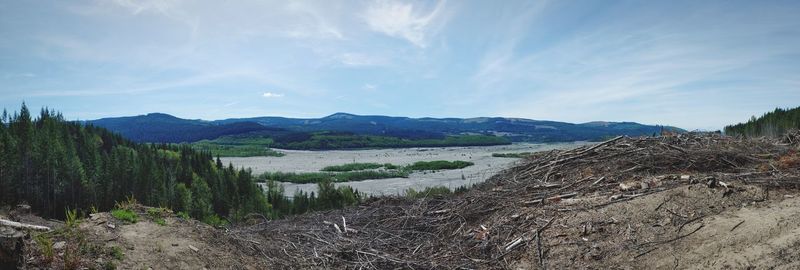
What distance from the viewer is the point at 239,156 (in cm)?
13850

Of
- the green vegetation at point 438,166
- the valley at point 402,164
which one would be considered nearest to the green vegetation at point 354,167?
the valley at point 402,164

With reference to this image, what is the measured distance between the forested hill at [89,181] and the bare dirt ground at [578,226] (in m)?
31.3

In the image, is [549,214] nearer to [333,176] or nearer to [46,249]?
[46,249]

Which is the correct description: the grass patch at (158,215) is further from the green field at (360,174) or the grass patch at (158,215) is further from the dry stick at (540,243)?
the green field at (360,174)

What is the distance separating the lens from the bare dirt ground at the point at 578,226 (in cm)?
642

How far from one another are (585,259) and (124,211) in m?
8.43

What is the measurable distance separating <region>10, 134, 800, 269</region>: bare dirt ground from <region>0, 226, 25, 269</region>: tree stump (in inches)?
17.1

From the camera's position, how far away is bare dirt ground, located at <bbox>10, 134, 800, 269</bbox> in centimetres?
642

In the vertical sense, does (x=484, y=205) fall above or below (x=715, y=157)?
below

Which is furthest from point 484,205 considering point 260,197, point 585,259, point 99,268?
point 260,197

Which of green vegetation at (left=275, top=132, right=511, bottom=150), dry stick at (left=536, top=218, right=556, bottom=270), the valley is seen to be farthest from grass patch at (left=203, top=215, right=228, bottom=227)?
green vegetation at (left=275, top=132, right=511, bottom=150)

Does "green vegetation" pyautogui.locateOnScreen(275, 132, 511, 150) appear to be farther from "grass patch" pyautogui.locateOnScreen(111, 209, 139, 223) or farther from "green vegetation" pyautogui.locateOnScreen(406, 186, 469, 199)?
"grass patch" pyautogui.locateOnScreen(111, 209, 139, 223)

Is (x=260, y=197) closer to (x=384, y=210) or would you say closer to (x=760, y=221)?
(x=384, y=210)

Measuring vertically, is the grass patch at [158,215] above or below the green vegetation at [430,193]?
above
